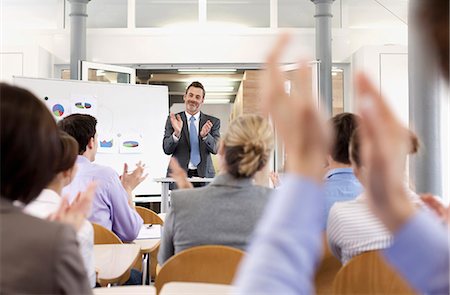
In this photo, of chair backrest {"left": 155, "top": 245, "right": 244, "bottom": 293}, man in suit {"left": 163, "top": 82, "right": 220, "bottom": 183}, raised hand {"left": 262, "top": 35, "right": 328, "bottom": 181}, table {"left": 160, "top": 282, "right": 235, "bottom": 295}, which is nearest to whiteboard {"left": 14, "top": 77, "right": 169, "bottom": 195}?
man in suit {"left": 163, "top": 82, "right": 220, "bottom": 183}

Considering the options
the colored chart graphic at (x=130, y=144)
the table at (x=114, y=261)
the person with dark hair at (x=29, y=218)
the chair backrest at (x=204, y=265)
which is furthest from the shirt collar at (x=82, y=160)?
the colored chart graphic at (x=130, y=144)

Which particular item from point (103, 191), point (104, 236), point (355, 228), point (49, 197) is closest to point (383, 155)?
A: point (355, 228)

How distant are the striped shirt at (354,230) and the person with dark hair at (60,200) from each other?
0.88m

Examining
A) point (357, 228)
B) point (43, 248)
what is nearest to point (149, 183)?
point (357, 228)

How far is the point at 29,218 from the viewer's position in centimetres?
92

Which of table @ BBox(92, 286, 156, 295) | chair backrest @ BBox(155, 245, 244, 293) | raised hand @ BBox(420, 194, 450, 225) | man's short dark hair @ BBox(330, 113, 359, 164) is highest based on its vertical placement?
man's short dark hair @ BBox(330, 113, 359, 164)

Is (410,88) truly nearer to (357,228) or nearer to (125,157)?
(125,157)

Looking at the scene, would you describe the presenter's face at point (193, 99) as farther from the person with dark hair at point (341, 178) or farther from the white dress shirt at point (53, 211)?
the white dress shirt at point (53, 211)

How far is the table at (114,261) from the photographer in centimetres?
210

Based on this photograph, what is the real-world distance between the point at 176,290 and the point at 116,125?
197 inches

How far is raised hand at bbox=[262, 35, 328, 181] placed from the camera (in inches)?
20.3

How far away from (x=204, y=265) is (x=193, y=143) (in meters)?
4.02

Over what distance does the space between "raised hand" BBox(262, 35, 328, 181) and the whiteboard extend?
5.78 m

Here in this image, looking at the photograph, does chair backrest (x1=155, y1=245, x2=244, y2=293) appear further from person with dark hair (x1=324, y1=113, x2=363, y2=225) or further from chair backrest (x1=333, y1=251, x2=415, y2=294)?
person with dark hair (x1=324, y1=113, x2=363, y2=225)
